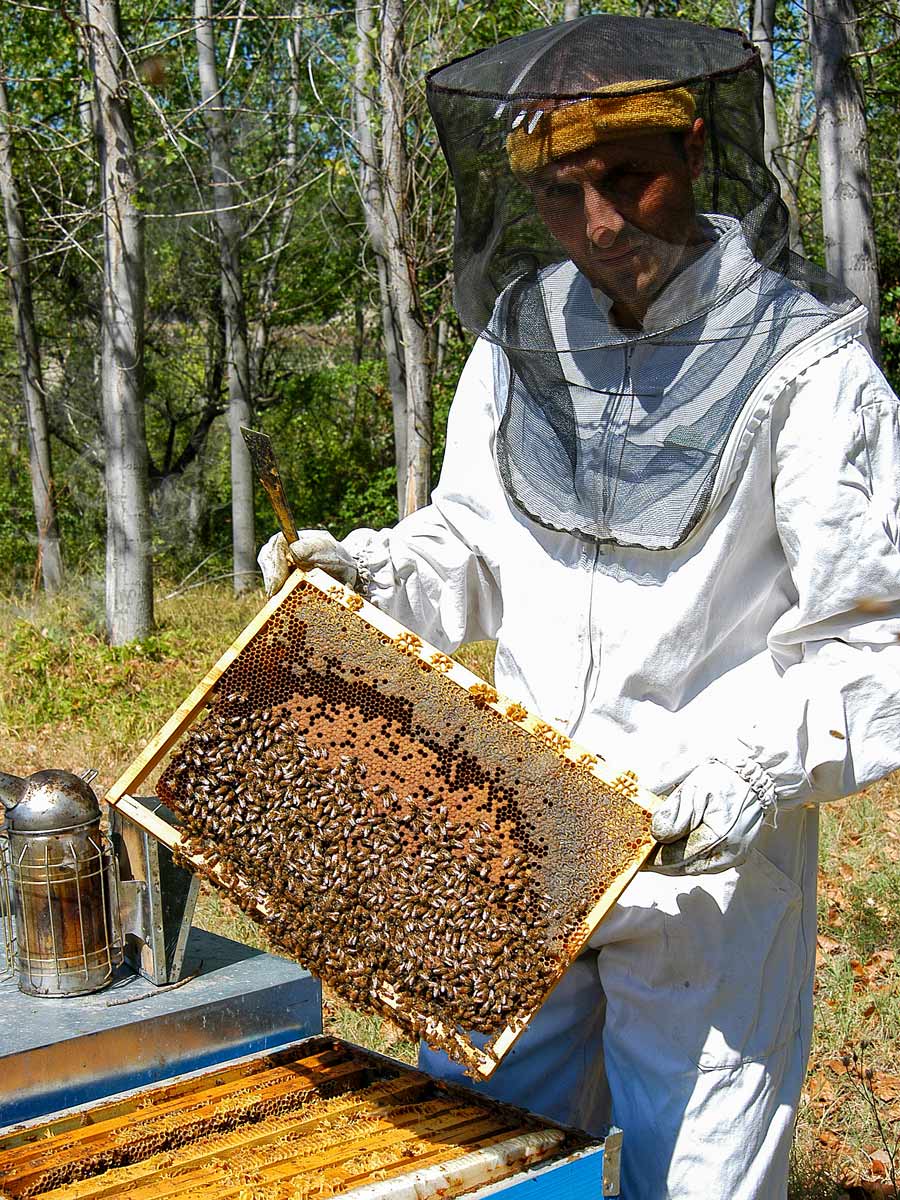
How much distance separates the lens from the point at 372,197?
1238 cm

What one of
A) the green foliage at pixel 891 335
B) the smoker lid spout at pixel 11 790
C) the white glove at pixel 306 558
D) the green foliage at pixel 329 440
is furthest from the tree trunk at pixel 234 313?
the white glove at pixel 306 558

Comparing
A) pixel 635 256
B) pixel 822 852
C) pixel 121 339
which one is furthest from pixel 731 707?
pixel 121 339

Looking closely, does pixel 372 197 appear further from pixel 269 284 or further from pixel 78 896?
pixel 78 896

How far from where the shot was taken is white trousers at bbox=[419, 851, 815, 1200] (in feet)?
6.80

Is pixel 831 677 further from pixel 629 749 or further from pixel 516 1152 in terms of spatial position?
pixel 516 1152

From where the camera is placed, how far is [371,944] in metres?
2.03

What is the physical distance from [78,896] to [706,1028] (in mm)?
1254

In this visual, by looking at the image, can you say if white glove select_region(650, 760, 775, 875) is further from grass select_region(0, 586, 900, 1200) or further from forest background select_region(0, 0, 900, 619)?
forest background select_region(0, 0, 900, 619)

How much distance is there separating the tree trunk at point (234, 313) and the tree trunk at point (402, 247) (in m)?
4.33

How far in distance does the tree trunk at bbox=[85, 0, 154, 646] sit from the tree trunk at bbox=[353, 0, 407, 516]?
178 centimetres

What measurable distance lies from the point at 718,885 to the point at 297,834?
0.74 metres

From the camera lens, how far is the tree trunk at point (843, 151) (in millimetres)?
6164

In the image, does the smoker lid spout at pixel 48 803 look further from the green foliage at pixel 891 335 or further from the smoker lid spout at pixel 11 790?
the green foliage at pixel 891 335

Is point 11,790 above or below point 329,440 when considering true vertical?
above
